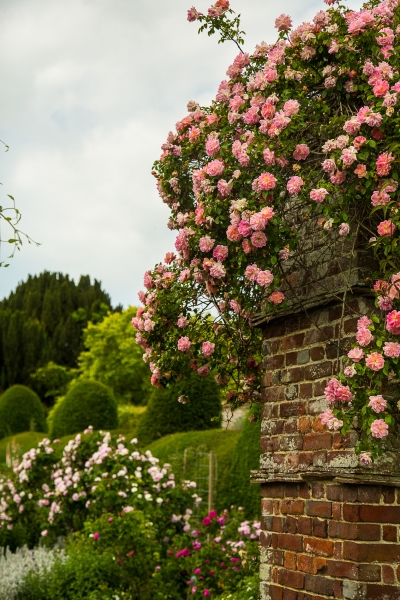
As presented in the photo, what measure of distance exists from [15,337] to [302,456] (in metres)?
38.2

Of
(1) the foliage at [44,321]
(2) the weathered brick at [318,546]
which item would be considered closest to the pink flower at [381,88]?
(2) the weathered brick at [318,546]

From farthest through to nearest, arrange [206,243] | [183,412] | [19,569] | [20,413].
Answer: [20,413] → [183,412] → [19,569] → [206,243]

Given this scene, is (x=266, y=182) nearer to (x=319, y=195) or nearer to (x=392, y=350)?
(x=319, y=195)

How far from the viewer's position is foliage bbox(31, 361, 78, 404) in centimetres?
3866

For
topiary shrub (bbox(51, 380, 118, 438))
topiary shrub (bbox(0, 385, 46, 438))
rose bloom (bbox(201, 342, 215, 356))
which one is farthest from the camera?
topiary shrub (bbox(0, 385, 46, 438))

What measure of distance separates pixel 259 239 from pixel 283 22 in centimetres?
139

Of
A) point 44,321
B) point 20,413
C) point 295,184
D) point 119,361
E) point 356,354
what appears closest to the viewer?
point 356,354

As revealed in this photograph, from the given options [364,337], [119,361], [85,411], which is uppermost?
[119,361]

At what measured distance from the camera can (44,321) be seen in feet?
146

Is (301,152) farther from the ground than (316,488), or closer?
farther from the ground

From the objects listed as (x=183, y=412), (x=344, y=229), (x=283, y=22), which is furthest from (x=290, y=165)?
(x=183, y=412)

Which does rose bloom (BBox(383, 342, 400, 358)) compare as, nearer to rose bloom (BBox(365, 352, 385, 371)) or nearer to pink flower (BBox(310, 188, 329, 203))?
rose bloom (BBox(365, 352, 385, 371))

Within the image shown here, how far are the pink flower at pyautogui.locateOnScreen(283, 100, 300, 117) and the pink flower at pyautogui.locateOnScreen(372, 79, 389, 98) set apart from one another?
→ 0.40 meters

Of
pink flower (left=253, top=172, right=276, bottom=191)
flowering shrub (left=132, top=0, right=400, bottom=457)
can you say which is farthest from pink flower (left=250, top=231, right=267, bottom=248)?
pink flower (left=253, top=172, right=276, bottom=191)
